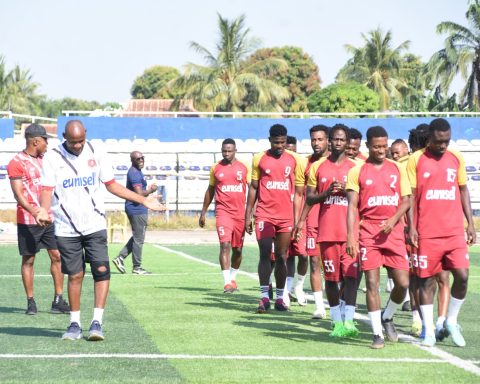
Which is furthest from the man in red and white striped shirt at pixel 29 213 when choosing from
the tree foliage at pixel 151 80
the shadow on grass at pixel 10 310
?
the tree foliage at pixel 151 80

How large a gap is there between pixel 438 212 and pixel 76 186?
3.57 metres

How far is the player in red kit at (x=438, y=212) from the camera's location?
10828mm

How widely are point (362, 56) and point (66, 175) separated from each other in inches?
2643

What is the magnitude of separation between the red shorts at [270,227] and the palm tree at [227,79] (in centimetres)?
4844

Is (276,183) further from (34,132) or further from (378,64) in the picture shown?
(378,64)

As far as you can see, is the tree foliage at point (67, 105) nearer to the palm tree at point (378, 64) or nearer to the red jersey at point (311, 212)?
the palm tree at point (378, 64)

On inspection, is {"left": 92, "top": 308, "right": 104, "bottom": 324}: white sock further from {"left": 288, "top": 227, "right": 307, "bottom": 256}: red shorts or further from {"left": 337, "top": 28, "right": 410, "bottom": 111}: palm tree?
{"left": 337, "top": 28, "right": 410, "bottom": 111}: palm tree

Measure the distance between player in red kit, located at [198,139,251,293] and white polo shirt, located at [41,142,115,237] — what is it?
5.22 metres

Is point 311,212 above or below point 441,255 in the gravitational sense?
above

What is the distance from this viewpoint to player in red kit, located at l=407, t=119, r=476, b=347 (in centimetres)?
1083

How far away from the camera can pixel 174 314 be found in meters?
13.4

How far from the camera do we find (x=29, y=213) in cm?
1328

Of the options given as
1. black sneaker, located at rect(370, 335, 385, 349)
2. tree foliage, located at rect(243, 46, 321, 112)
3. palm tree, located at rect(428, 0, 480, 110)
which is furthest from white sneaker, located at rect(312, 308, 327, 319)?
tree foliage, located at rect(243, 46, 321, 112)

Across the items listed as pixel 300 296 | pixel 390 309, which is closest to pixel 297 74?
pixel 300 296
